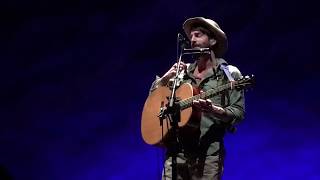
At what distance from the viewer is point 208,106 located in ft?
13.7

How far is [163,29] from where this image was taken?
26.8ft

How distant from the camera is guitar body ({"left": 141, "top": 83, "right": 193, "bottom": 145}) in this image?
4.39 m

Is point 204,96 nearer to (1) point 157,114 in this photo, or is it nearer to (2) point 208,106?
(2) point 208,106

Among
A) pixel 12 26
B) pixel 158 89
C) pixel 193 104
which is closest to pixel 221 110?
pixel 193 104

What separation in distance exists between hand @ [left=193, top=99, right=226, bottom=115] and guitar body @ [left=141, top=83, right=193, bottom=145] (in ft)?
0.43

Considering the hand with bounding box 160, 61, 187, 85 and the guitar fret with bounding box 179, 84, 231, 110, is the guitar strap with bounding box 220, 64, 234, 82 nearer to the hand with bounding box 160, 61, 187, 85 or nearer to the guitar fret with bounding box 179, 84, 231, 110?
the guitar fret with bounding box 179, 84, 231, 110

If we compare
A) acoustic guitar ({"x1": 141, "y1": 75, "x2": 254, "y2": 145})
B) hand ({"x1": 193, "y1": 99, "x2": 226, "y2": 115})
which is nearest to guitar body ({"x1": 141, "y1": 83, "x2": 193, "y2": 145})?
acoustic guitar ({"x1": 141, "y1": 75, "x2": 254, "y2": 145})

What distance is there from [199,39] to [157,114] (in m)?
0.75

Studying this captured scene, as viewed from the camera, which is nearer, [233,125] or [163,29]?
[233,125]

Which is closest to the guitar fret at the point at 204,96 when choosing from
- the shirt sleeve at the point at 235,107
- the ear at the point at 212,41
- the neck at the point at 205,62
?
the shirt sleeve at the point at 235,107

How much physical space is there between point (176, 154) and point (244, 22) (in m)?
3.84

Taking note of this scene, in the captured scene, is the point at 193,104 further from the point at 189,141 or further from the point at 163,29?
the point at 163,29

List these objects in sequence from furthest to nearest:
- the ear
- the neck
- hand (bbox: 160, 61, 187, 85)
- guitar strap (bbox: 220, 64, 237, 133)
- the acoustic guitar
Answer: the ear → the neck → hand (bbox: 160, 61, 187, 85) → guitar strap (bbox: 220, 64, 237, 133) → the acoustic guitar

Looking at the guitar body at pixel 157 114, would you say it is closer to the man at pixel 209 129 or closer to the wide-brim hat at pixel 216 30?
the man at pixel 209 129
